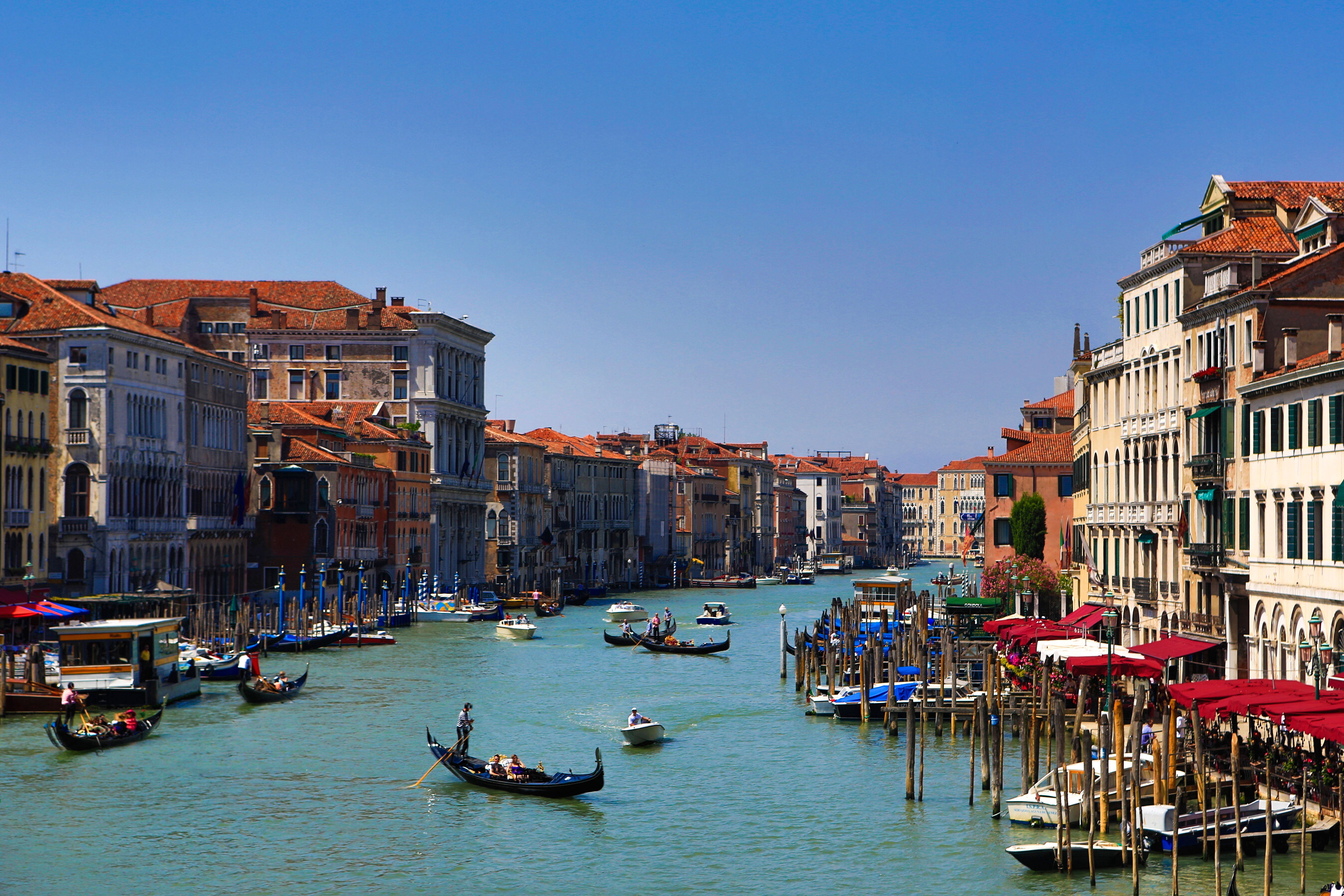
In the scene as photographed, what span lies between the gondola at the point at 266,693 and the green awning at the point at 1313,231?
77.4 feet

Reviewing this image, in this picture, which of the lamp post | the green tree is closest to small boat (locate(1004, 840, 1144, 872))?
the lamp post

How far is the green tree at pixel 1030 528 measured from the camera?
183 ft

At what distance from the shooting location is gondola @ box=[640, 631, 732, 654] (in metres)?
55.6

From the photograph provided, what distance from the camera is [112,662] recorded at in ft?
123

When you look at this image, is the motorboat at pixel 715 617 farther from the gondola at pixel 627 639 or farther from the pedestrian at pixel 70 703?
the pedestrian at pixel 70 703

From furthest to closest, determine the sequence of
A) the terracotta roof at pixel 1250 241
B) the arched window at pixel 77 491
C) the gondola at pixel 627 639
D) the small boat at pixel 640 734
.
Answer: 1. the gondola at pixel 627 639
2. the arched window at pixel 77 491
3. the small boat at pixel 640 734
4. the terracotta roof at pixel 1250 241

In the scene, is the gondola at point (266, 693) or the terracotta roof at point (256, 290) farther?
the terracotta roof at point (256, 290)

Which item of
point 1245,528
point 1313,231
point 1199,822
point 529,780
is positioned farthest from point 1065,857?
point 1313,231

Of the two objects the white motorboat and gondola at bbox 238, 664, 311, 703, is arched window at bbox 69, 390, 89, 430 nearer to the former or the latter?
gondola at bbox 238, 664, 311, 703

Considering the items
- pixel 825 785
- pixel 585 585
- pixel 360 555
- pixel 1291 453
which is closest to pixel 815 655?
pixel 825 785

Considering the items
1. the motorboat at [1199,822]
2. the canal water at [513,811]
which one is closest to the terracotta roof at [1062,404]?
the canal water at [513,811]

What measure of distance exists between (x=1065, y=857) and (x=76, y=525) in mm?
37149

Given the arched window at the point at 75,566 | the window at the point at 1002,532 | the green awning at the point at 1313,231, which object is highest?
the green awning at the point at 1313,231

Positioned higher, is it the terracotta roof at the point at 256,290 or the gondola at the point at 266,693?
the terracotta roof at the point at 256,290
